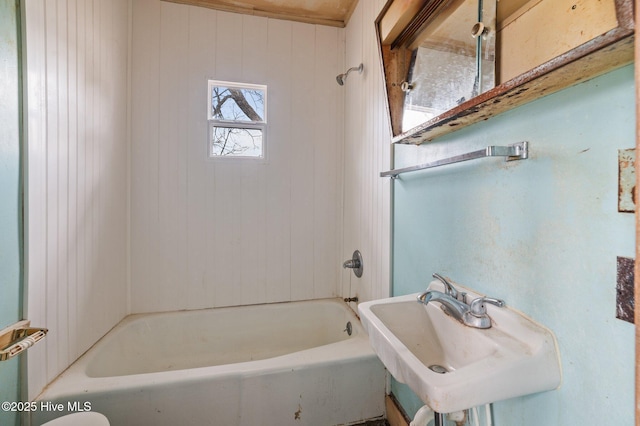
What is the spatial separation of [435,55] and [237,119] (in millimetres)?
1496

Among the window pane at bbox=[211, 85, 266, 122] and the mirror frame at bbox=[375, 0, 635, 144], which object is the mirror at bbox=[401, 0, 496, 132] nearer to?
the mirror frame at bbox=[375, 0, 635, 144]

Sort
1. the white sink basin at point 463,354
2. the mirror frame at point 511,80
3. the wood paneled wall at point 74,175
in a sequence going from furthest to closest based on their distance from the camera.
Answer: the wood paneled wall at point 74,175, the white sink basin at point 463,354, the mirror frame at point 511,80

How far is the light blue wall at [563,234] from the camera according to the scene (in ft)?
1.87

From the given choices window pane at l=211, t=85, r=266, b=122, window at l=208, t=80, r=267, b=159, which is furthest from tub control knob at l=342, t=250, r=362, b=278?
window pane at l=211, t=85, r=266, b=122

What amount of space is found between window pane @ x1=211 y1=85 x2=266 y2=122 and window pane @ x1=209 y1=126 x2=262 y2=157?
9 centimetres

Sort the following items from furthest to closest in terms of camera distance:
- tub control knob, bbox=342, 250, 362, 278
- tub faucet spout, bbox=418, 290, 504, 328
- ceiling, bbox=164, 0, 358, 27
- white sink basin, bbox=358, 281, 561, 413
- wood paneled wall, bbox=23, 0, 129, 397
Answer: ceiling, bbox=164, 0, 358, 27 < tub control knob, bbox=342, 250, 362, 278 < wood paneled wall, bbox=23, 0, 129, 397 < tub faucet spout, bbox=418, 290, 504, 328 < white sink basin, bbox=358, 281, 561, 413

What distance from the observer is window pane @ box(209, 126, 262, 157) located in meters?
2.08

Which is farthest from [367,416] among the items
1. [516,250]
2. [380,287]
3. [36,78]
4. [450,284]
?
[36,78]

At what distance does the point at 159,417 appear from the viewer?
1212mm

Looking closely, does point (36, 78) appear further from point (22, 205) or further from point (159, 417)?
point (159, 417)

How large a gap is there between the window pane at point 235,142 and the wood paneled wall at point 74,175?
0.60 m

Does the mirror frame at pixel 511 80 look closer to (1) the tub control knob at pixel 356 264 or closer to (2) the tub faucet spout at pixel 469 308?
(2) the tub faucet spout at pixel 469 308

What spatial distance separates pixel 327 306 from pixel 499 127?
5.84 ft

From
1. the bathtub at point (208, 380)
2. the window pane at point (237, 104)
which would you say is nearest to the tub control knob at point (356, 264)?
the bathtub at point (208, 380)
